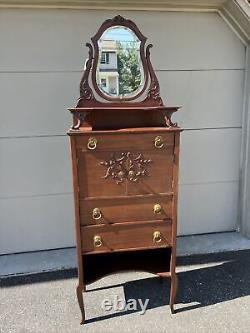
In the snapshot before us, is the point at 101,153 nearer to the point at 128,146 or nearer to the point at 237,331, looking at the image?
the point at 128,146

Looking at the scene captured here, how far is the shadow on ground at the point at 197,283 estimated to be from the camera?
1989 mm

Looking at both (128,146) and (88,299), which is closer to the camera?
(128,146)

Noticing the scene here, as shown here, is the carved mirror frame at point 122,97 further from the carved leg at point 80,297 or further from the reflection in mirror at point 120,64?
the carved leg at point 80,297

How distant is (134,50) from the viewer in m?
1.86

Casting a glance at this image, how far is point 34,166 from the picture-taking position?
96.5 inches

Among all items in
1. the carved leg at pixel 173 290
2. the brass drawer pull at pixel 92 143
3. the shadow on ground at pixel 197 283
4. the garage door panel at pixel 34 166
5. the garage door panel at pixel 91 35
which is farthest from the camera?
the garage door panel at pixel 34 166

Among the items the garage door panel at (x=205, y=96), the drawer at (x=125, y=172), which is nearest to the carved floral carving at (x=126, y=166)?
the drawer at (x=125, y=172)

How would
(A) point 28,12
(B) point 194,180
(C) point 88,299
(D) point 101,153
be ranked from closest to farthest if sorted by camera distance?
(D) point 101,153 → (C) point 88,299 → (A) point 28,12 → (B) point 194,180

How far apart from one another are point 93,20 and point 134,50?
2.07 ft

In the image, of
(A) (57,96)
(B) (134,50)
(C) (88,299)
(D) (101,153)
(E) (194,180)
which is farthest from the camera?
(E) (194,180)

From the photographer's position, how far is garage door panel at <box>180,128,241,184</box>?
2609 mm

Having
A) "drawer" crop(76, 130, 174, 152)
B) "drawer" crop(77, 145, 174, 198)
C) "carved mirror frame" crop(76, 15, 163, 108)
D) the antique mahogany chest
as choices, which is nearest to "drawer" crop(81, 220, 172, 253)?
the antique mahogany chest

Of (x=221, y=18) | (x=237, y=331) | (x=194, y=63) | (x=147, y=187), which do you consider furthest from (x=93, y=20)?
(x=237, y=331)

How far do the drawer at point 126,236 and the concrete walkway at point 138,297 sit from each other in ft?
1.44
